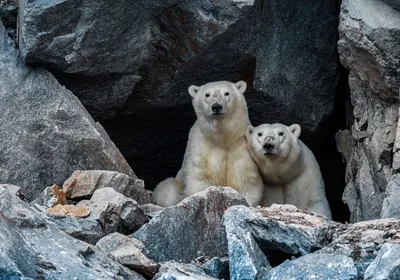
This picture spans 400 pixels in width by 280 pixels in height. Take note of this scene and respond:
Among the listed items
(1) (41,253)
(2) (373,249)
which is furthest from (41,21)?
(2) (373,249)

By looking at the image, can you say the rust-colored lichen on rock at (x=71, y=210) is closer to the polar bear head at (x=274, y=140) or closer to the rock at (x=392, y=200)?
the rock at (x=392, y=200)

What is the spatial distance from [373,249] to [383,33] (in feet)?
10.5

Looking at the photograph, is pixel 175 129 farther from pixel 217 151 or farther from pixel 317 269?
pixel 317 269

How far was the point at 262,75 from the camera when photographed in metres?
13.4

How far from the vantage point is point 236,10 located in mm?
12492

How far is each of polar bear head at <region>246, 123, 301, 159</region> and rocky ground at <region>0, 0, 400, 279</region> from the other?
604mm

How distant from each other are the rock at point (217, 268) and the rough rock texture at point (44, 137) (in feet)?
11.3


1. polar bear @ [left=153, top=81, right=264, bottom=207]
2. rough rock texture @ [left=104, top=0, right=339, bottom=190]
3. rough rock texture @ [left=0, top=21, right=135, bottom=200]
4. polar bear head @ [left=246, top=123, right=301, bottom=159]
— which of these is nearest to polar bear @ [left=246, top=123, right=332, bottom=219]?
polar bear head @ [left=246, top=123, right=301, bottom=159]

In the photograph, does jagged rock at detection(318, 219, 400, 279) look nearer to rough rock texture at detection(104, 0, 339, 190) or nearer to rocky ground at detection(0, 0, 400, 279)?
rocky ground at detection(0, 0, 400, 279)

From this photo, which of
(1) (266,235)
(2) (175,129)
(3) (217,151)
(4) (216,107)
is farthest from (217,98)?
(1) (266,235)

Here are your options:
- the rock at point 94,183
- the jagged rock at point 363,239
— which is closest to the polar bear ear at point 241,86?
the rock at point 94,183

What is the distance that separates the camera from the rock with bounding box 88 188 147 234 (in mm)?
10094

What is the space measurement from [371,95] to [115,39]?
297 cm

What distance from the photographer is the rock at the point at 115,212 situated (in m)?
10.1
